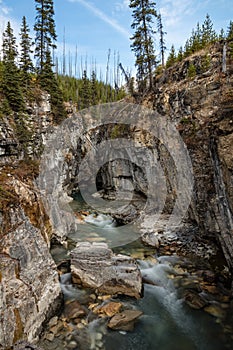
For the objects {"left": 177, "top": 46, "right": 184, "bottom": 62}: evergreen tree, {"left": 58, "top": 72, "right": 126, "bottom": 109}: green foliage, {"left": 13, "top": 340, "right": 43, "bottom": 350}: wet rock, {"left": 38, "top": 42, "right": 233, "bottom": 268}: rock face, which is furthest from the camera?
{"left": 58, "top": 72, "right": 126, "bottom": 109}: green foliage

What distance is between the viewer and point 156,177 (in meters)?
17.5

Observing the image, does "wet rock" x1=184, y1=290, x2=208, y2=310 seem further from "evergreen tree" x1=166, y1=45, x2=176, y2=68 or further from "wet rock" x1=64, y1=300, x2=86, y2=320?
"evergreen tree" x1=166, y1=45, x2=176, y2=68

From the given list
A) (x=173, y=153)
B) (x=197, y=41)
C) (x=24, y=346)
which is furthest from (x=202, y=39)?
(x=24, y=346)

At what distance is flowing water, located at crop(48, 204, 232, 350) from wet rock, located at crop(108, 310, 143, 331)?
16 cm

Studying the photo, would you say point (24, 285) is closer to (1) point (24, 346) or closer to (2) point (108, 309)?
(1) point (24, 346)

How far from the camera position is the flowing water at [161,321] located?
670 centimetres

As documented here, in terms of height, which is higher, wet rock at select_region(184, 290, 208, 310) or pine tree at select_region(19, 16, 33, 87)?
pine tree at select_region(19, 16, 33, 87)

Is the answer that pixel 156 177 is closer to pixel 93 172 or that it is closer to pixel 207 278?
pixel 207 278

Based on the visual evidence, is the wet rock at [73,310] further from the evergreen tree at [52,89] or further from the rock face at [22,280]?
the evergreen tree at [52,89]

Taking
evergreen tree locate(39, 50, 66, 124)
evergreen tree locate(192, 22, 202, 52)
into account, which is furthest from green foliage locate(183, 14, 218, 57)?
evergreen tree locate(39, 50, 66, 124)

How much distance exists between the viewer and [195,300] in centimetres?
825

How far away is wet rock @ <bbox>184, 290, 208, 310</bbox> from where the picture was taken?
8070 millimetres

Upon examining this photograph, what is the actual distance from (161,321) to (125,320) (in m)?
1.36

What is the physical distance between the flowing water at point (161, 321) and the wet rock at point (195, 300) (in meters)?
0.19
